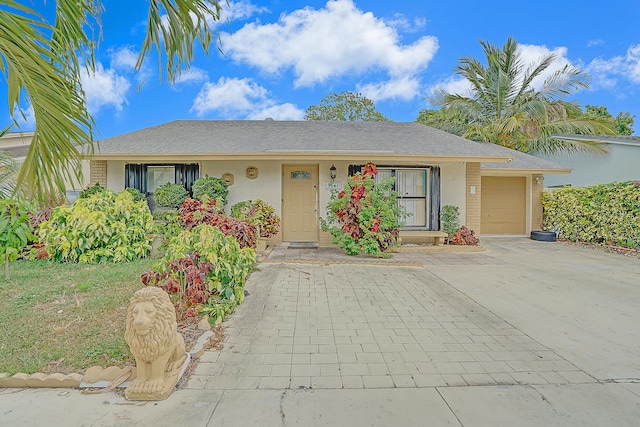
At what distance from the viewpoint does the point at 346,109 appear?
2695 centimetres

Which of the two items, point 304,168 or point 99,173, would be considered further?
point 304,168

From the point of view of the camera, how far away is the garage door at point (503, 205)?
12430mm

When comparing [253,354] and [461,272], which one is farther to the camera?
[461,272]

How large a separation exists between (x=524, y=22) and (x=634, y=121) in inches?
722

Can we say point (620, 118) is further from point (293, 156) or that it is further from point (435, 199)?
point (293, 156)

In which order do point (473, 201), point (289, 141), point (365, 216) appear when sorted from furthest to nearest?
point (473, 201)
point (289, 141)
point (365, 216)

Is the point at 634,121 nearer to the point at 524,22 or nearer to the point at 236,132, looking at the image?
the point at 524,22

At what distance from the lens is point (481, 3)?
1171 cm

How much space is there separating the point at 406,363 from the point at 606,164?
15.1 meters

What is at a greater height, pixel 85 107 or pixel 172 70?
pixel 172 70

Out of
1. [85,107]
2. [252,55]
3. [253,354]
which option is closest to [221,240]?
[253,354]

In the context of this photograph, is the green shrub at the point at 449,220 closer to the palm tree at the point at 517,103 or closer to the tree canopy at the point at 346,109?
the palm tree at the point at 517,103

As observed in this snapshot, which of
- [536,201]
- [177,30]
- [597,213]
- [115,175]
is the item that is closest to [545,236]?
[536,201]

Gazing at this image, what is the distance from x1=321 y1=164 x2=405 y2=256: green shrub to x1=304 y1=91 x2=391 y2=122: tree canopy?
19.8 m
